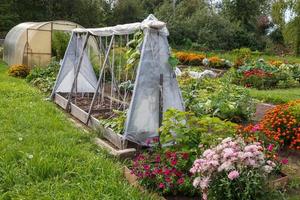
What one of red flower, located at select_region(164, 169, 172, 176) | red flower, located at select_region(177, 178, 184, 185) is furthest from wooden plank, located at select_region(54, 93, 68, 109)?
red flower, located at select_region(177, 178, 184, 185)

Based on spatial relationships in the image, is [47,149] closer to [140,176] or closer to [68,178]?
[68,178]

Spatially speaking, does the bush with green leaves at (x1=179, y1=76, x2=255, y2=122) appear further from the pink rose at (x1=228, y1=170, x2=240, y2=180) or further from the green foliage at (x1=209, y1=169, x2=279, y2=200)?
the pink rose at (x1=228, y1=170, x2=240, y2=180)

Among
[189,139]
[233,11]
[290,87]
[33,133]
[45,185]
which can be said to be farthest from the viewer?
[233,11]

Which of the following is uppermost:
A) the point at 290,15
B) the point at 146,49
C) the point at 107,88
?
the point at 290,15

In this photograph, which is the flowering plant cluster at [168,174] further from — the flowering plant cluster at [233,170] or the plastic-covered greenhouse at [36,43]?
the plastic-covered greenhouse at [36,43]

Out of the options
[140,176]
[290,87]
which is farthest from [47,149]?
[290,87]

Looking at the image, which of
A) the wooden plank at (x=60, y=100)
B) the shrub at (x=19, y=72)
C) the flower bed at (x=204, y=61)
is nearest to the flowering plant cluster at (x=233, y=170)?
the wooden plank at (x=60, y=100)

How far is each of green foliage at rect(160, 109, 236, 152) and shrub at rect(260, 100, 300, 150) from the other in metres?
0.98

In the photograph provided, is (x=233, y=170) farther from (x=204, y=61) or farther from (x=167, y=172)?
(x=204, y=61)

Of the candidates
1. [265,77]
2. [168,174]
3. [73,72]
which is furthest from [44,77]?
[168,174]

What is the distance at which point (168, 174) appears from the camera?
385cm

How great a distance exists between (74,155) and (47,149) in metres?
0.38

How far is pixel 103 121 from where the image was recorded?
612 cm

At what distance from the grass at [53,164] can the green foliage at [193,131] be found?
0.72 metres
